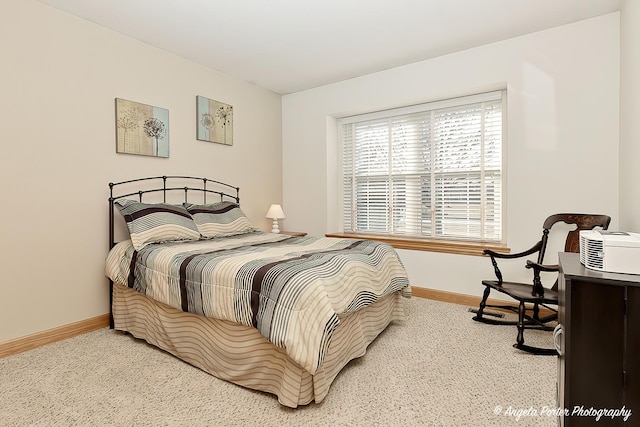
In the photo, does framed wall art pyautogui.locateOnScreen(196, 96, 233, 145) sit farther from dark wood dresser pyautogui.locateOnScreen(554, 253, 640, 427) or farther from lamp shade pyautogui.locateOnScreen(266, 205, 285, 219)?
dark wood dresser pyautogui.locateOnScreen(554, 253, 640, 427)

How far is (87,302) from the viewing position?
2826 millimetres

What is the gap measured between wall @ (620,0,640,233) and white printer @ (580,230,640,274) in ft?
3.43

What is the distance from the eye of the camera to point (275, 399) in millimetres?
1807

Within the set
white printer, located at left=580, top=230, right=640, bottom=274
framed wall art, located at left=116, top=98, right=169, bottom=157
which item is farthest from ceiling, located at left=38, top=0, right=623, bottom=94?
white printer, located at left=580, top=230, right=640, bottom=274

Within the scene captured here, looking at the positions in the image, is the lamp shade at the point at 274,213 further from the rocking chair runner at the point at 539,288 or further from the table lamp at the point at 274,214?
the rocking chair runner at the point at 539,288

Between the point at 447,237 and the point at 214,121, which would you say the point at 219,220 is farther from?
the point at 447,237

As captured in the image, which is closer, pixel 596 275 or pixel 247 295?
pixel 596 275

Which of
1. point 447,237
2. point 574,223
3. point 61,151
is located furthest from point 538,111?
point 61,151

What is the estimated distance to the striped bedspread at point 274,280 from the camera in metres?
1.66

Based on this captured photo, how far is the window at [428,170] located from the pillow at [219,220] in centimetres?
164

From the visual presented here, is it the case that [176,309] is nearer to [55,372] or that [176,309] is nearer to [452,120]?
[55,372]

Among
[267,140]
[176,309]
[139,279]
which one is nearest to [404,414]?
[176,309]

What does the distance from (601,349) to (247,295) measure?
1.56 m

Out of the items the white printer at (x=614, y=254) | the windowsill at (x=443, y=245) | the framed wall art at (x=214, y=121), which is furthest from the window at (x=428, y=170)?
the white printer at (x=614, y=254)
